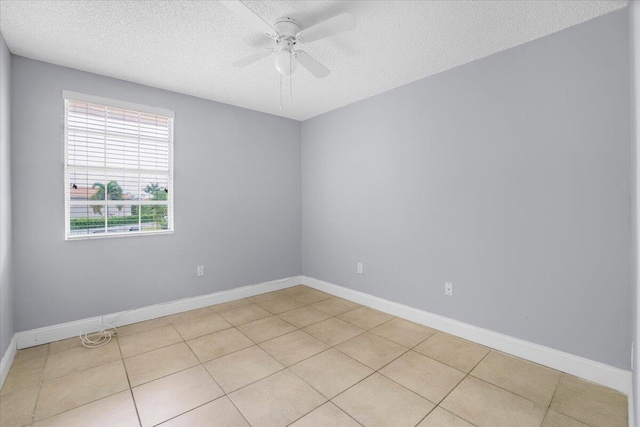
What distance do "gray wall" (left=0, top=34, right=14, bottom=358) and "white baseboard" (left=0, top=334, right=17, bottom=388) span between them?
1.8 inches

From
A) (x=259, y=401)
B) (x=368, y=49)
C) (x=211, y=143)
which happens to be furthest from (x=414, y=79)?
(x=259, y=401)

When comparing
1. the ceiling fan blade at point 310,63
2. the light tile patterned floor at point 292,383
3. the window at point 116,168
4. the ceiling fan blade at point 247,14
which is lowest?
the light tile patterned floor at point 292,383

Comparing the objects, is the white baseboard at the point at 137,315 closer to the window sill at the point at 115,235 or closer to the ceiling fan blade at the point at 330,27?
the window sill at the point at 115,235

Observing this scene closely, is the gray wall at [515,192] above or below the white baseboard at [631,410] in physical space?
above

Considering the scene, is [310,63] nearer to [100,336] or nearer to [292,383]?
[292,383]

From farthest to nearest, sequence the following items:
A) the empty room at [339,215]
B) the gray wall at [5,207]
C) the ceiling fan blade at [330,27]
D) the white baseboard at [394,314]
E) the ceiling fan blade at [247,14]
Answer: the gray wall at [5,207] < the white baseboard at [394,314] < the empty room at [339,215] < the ceiling fan blade at [330,27] < the ceiling fan blade at [247,14]

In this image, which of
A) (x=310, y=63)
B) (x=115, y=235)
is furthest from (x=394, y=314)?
(x=115, y=235)

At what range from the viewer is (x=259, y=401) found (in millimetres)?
1848

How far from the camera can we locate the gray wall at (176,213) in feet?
8.37

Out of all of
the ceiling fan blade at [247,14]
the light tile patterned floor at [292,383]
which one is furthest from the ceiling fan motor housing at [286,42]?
the light tile patterned floor at [292,383]

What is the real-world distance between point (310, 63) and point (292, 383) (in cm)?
232

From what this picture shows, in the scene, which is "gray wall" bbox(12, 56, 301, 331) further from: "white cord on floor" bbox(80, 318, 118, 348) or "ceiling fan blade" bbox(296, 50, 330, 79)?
"ceiling fan blade" bbox(296, 50, 330, 79)

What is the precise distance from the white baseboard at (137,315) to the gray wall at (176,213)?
0.07 m

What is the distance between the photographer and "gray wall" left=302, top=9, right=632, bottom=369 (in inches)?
77.3
